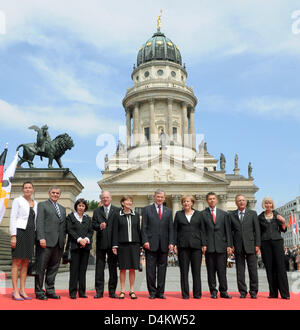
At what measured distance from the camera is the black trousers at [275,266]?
268 inches

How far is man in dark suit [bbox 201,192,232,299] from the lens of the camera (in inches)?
277

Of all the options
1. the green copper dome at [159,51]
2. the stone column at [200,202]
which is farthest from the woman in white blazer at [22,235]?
the green copper dome at [159,51]

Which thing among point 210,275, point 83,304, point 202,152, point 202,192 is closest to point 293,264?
point 210,275

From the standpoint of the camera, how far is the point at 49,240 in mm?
6621

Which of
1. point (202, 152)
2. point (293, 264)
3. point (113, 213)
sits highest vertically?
point (202, 152)

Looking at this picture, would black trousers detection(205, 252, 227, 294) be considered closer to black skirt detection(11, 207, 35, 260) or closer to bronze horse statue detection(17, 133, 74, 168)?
black skirt detection(11, 207, 35, 260)

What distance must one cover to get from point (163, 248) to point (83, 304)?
189 cm

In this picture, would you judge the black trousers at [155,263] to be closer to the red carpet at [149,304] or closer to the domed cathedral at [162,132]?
the red carpet at [149,304]

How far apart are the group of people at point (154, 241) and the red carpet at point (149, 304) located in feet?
0.96

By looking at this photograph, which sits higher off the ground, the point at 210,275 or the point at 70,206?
the point at 70,206

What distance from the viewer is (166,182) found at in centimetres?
4784

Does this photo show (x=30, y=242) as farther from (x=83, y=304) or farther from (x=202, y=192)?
(x=202, y=192)

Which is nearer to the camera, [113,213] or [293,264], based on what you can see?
[113,213]

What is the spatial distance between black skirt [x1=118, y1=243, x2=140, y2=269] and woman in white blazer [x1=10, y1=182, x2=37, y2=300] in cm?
163
